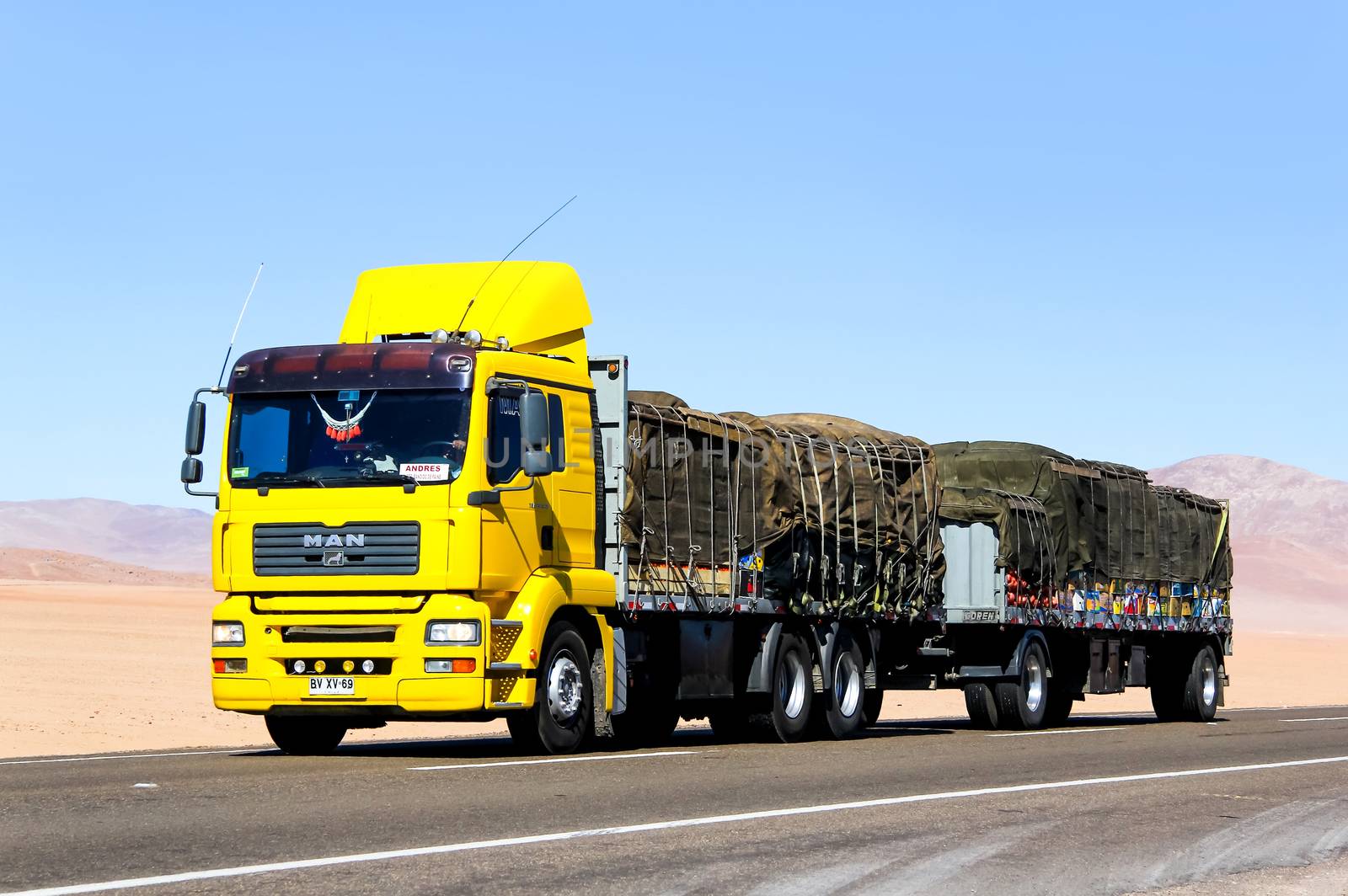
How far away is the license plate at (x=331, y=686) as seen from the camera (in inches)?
631

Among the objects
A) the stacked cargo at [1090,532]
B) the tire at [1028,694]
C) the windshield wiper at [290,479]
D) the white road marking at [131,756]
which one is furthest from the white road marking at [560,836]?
the stacked cargo at [1090,532]

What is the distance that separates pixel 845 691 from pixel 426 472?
7573 millimetres

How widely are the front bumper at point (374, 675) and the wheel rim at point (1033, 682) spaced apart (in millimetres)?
11404

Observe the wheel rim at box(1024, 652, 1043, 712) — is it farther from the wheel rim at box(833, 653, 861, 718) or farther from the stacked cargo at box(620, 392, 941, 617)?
the wheel rim at box(833, 653, 861, 718)

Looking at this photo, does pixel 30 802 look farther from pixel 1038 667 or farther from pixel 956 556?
pixel 1038 667

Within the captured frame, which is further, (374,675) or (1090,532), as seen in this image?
(1090,532)

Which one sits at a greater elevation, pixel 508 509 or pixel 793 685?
pixel 508 509

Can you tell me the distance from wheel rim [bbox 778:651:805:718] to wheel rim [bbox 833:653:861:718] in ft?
2.99

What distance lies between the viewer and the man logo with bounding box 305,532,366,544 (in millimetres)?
16062

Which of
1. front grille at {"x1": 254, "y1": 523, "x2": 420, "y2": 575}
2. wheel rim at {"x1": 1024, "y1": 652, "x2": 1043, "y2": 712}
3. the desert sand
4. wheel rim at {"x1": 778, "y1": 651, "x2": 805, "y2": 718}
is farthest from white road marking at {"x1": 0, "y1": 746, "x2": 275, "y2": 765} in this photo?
wheel rim at {"x1": 1024, "y1": 652, "x2": 1043, "y2": 712}

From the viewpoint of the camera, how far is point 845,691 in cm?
2194

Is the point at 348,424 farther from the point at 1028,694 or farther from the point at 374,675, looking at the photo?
the point at 1028,694

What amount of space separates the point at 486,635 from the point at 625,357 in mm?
3524

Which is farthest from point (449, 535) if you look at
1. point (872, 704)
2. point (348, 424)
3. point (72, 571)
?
point (72, 571)
